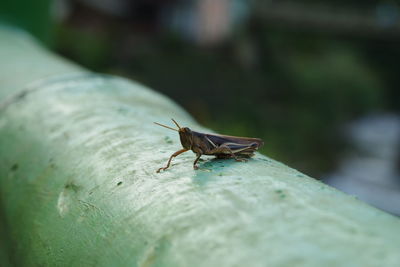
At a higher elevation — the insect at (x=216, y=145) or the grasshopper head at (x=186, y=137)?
A: the grasshopper head at (x=186, y=137)

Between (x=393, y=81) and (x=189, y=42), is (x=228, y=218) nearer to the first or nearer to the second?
(x=189, y=42)

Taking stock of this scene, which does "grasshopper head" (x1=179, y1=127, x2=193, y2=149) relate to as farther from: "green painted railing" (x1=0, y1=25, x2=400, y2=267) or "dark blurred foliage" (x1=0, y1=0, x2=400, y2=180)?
"dark blurred foliage" (x1=0, y1=0, x2=400, y2=180)

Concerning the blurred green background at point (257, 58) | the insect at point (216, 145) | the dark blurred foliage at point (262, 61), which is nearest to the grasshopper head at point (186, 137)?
the insect at point (216, 145)

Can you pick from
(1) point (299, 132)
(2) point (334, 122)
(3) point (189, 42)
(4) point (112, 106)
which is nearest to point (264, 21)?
(3) point (189, 42)

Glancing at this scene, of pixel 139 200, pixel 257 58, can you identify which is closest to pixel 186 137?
pixel 139 200

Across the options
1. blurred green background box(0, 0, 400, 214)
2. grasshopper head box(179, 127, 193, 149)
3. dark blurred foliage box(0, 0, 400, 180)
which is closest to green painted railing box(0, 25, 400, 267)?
grasshopper head box(179, 127, 193, 149)

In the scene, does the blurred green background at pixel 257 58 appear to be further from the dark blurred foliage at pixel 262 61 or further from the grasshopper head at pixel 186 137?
the grasshopper head at pixel 186 137
